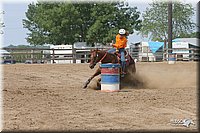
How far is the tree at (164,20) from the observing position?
216 feet

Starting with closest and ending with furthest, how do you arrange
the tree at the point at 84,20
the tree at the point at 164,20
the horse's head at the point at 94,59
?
the horse's head at the point at 94,59
the tree at the point at 84,20
the tree at the point at 164,20

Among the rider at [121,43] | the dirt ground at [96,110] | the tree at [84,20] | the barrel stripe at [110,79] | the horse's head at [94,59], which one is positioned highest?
the tree at [84,20]

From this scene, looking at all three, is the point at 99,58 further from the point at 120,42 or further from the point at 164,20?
the point at 164,20

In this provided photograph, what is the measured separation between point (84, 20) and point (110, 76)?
38072 millimetres

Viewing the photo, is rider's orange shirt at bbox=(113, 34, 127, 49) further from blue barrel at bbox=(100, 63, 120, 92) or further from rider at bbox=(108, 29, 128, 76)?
blue barrel at bbox=(100, 63, 120, 92)

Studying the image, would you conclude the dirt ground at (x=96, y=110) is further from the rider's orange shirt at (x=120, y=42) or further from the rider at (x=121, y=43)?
the rider's orange shirt at (x=120, y=42)

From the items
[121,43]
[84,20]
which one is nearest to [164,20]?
[84,20]

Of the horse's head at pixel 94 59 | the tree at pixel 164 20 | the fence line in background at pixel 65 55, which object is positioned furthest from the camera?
the tree at pixel 164 20

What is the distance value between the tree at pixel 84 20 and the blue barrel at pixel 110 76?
115ft

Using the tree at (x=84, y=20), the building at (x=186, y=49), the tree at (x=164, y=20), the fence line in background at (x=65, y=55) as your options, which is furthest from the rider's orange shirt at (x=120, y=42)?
the tree at (x=164, y=20)

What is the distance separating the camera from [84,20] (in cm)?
5038

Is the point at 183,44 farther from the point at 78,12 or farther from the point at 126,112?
the point at 126,112

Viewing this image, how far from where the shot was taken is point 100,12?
48938mm

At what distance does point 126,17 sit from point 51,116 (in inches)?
1736
